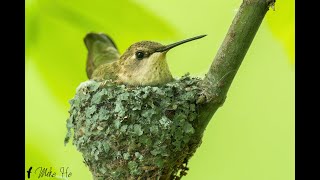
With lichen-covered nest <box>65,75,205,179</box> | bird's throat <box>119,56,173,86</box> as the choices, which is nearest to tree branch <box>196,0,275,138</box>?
lichen-covered nest <box>65,75,205,179</box>

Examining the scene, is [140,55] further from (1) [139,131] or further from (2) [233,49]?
(2) [233,49]

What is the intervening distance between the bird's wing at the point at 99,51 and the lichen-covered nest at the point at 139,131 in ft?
3.07

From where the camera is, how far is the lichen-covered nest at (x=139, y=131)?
3010mm

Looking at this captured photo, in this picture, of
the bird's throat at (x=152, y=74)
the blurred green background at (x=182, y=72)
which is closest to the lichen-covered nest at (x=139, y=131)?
the bird's throat at (x=152, y=74)

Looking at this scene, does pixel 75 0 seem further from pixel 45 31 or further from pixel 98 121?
pixel 98 121

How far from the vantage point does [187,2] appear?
3785 millimetres

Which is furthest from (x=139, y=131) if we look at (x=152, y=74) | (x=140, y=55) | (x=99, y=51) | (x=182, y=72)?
(x=99, y=51)

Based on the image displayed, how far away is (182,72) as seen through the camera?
3.94m

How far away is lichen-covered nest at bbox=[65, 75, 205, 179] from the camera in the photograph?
9.87 ft

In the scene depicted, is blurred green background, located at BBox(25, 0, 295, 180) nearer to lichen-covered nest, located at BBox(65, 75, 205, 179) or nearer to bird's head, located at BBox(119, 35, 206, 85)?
bird's head, located at BBox(119, 35, 206, 85)

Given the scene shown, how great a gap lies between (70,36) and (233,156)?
A: 55.2 inches

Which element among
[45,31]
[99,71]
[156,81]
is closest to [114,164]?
[156,81]

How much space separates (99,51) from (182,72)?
0.68 meters

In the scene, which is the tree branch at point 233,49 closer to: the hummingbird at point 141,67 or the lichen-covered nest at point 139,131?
the lichen-covered nest at point 139,131
